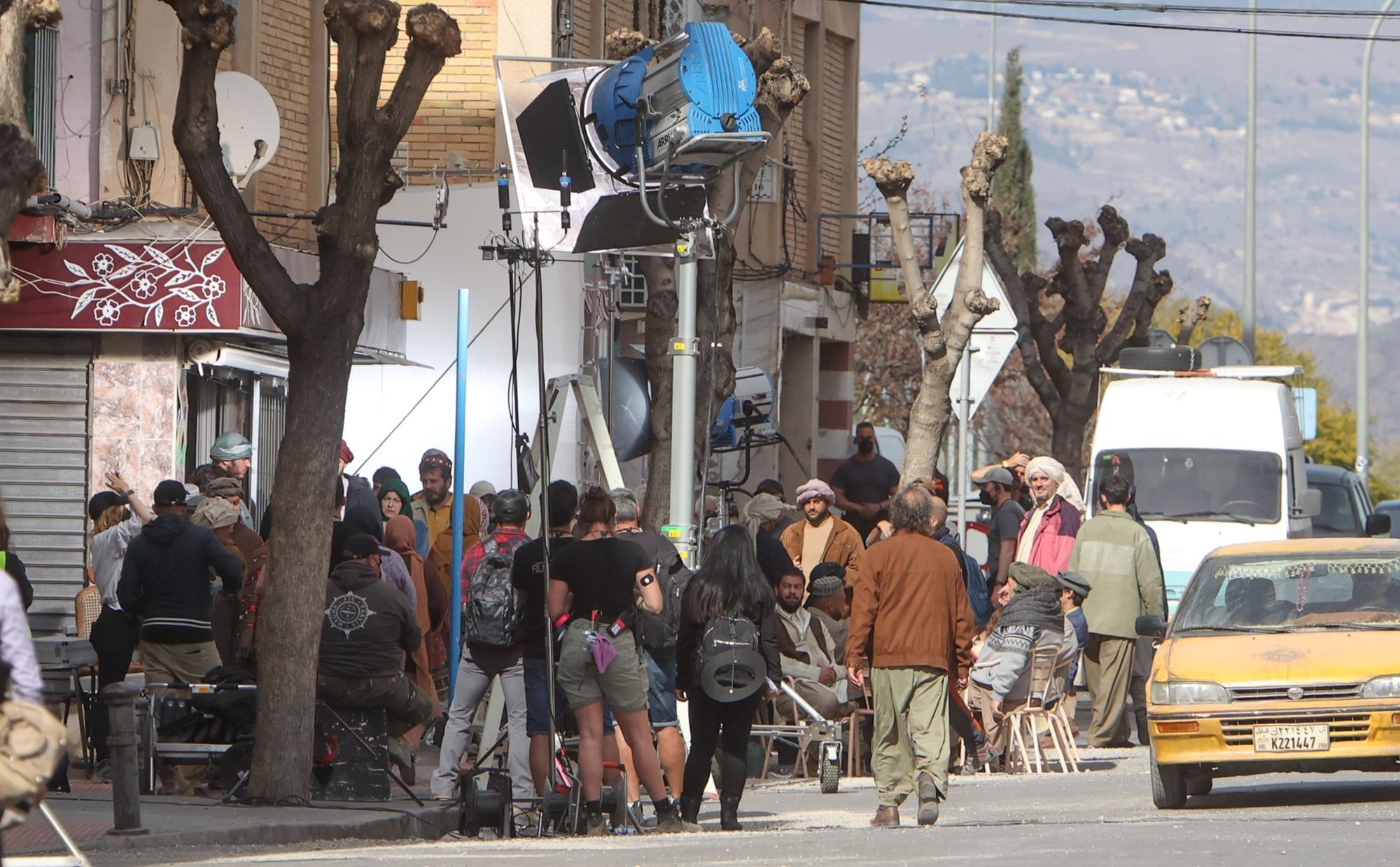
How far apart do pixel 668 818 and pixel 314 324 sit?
10.7 feet

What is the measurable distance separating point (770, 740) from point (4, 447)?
6.81 meters

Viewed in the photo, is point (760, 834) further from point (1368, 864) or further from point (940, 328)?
point (940, 328)

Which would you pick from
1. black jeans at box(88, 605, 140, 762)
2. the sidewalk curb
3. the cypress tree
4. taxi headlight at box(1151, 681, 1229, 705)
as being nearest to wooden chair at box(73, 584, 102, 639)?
black jeans at box(88, 605, 140, 762)

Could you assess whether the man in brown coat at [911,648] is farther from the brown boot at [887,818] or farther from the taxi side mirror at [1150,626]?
the taxi side mirror at [1150,626]

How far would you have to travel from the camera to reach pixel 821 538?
18.1 m

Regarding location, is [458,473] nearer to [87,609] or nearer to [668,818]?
[87,609]

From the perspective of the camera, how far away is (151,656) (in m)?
14.4

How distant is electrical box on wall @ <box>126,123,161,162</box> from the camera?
61.3 ft

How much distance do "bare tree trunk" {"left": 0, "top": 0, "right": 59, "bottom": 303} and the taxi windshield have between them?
22.3ft

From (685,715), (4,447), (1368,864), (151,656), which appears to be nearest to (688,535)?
(685,715)

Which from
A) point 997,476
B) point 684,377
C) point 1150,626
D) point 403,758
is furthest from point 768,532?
point 1150,626

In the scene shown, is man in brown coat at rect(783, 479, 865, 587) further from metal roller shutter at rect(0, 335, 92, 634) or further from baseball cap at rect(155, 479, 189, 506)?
metal roller shutter at rect(0, 335, 92, 634)

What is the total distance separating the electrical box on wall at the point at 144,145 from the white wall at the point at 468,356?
5.00 meters

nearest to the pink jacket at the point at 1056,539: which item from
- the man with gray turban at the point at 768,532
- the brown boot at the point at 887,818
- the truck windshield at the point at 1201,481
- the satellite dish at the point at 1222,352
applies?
the man with gray turban at the point at 768,532
